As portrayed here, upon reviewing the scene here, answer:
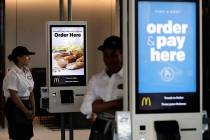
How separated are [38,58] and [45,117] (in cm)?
141

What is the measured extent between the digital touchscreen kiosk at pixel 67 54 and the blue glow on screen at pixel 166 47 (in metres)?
3.11

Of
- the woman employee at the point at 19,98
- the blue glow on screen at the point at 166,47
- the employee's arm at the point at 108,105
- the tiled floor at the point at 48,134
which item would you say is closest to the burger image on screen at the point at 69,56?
the woman employee at the point at 19,98

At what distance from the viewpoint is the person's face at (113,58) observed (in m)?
4.30

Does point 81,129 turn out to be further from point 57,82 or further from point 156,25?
point 156,25

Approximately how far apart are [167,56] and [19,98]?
3302 millimetres

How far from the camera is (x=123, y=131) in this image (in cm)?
350

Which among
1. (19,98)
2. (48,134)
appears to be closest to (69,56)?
(19,98)

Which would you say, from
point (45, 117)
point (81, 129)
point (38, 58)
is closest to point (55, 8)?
point (38, 58)

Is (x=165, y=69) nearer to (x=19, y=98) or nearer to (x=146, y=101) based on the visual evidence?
(x=146, y=101)

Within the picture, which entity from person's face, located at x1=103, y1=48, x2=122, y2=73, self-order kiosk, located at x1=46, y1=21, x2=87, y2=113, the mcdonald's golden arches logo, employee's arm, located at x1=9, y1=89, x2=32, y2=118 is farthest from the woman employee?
the mcdonald's golden arches logo

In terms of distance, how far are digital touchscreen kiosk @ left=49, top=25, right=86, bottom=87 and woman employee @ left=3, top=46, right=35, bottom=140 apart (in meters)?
0.35

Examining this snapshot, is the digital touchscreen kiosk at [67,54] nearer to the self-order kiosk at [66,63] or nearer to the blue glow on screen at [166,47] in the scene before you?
the self-order kiosk at [66,63]

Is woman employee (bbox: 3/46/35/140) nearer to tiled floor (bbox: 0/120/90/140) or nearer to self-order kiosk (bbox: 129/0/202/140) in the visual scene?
tiled floor (bbox: 0/120/90/140)

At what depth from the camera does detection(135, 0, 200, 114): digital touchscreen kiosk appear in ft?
11.8
